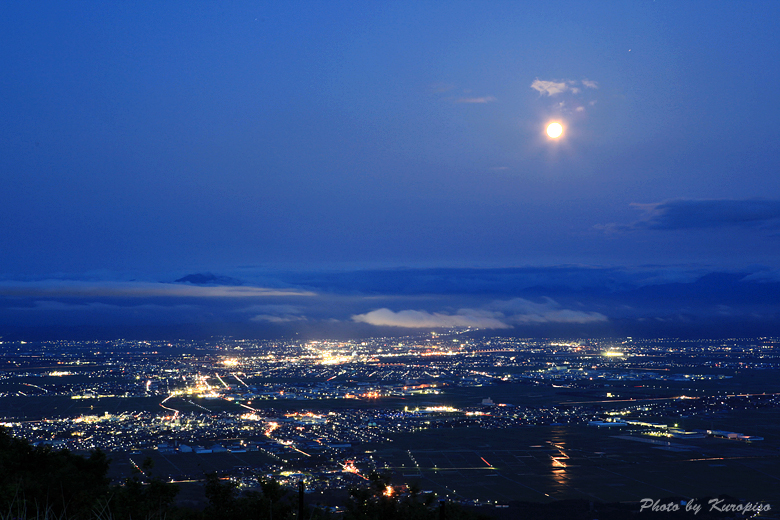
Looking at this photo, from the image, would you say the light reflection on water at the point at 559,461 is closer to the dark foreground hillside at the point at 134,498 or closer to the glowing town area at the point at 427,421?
the glowing town area at the point at 427,421

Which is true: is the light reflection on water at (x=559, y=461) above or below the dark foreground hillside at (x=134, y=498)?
below

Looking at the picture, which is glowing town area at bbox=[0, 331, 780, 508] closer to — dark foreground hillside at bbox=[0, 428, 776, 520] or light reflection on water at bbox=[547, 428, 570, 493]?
light reflection on water at bbox=[547, 428, 570, 493]

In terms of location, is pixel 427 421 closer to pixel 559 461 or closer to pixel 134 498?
pixel 559 461

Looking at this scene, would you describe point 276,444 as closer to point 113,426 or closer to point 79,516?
point 113,426

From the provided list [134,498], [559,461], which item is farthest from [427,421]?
[134,498]

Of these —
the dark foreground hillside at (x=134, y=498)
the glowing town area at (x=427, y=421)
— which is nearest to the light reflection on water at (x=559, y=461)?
the glowing town area at (x=427, y=421)

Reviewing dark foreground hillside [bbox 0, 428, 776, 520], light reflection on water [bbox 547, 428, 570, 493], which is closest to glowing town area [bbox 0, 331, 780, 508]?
light reflection on water [bbox 547, 428, 570, 493]

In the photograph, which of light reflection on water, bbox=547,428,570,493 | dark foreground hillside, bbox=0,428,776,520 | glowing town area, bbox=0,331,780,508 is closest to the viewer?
dark foreground hillside, bbox=0,428,776,520

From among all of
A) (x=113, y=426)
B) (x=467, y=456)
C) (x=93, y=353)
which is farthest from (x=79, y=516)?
(x=93, y=353)
